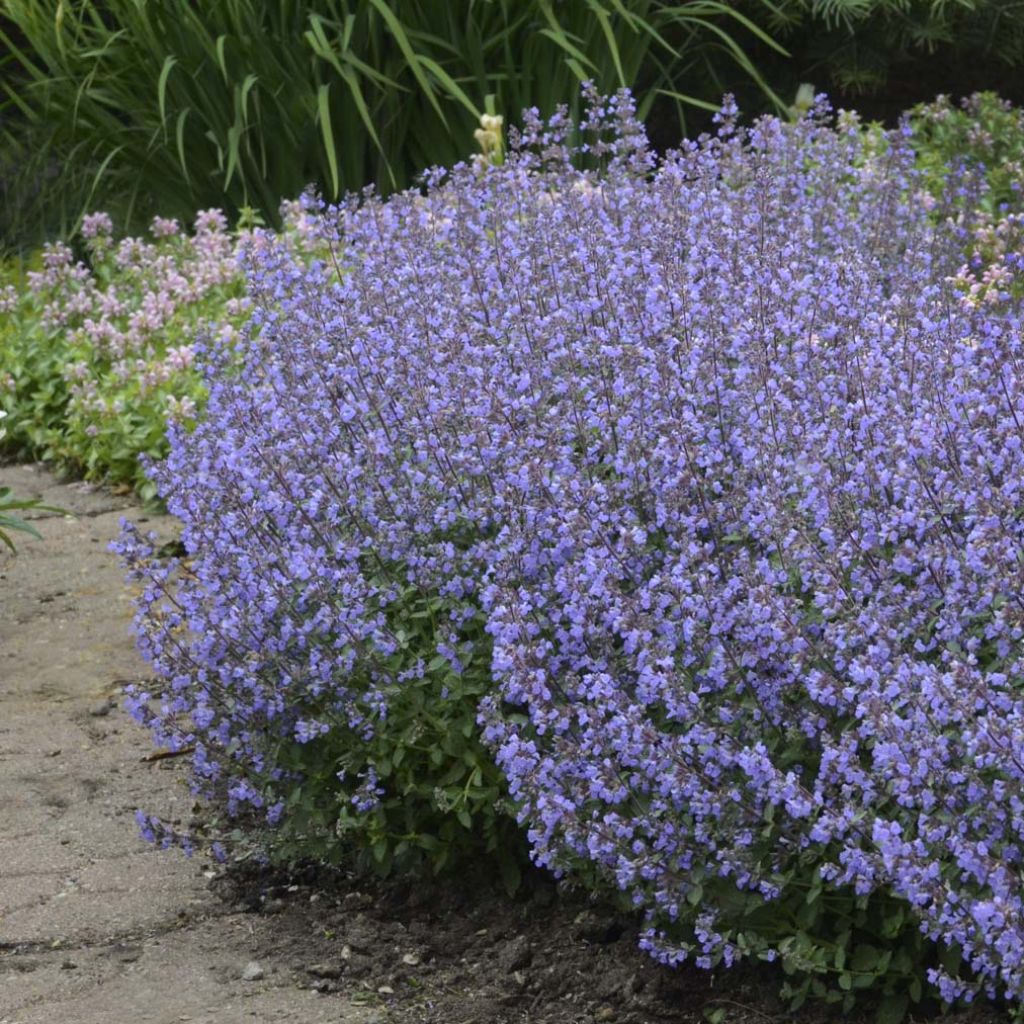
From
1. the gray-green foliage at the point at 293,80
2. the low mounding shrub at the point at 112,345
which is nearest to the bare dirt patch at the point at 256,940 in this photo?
the low mounding shrub at the point at 112,345

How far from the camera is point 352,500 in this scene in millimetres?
3084

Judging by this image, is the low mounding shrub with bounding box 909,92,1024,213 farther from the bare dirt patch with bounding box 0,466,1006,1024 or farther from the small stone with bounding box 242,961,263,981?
the small stone with bounding box 242,961,263,981

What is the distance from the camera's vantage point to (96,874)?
343cm

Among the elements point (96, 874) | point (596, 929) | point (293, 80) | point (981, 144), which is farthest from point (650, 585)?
point (293, 80)

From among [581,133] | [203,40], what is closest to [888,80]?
[581,133]

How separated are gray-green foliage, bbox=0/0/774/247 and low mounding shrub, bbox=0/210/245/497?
1.84 ft

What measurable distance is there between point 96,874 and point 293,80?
4925 millimetres

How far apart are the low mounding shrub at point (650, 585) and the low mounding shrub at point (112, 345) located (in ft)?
7.75

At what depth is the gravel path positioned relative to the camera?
117 inches

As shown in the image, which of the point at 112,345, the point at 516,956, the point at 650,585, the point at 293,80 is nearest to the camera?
the point at 650,585

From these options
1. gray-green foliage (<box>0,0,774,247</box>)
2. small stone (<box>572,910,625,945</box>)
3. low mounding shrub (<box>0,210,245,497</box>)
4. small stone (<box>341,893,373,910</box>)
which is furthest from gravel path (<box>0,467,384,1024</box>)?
gray-green foliage (<box>0,0,774,247</box>)

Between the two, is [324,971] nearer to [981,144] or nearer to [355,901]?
[355,901]

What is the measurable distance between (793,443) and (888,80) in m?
7.98

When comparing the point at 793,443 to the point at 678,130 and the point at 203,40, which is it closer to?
the point at 203,40
